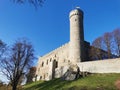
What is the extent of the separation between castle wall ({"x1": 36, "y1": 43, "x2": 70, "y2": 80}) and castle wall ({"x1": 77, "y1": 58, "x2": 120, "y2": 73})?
29.9 feet

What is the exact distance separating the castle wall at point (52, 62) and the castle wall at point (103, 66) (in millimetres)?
9117

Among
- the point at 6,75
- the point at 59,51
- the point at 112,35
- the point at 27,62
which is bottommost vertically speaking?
the point at 6,75

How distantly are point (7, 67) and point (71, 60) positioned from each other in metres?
17.5

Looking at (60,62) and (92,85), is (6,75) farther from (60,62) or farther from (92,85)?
(60,62)

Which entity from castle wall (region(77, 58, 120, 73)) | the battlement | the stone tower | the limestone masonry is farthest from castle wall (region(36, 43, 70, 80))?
castle wall (region(77, 58, 120, 73))

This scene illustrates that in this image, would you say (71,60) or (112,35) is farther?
(112,35)

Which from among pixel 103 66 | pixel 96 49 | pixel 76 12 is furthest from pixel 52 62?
pixel 103 66

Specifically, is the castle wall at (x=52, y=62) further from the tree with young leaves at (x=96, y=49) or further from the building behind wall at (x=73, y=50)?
the tree with young leaves at (x=96, y=49)

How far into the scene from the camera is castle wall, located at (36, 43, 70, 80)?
165 feet

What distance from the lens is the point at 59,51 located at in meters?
54.9

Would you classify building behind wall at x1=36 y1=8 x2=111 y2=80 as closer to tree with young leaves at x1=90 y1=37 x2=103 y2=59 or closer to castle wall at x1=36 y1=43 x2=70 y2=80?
castle wall at x1=36 y1=43 x2=70 y2=80

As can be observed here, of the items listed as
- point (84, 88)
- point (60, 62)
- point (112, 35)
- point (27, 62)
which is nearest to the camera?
point (84, 88)

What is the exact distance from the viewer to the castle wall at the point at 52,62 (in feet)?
165

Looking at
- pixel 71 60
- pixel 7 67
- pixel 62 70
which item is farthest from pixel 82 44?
pixel 7 67
